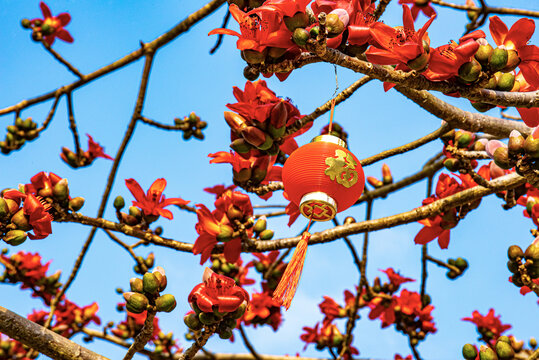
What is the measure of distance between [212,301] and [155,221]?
740 mm

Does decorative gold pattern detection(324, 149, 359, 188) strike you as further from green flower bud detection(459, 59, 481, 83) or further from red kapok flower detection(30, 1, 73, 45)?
red kapok flower detection(30, 1, 73, 45)

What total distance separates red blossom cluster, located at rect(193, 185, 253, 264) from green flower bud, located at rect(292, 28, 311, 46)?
2.88 ft

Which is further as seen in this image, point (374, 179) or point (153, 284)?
point (374, 179)

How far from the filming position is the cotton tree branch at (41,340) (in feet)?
4.60

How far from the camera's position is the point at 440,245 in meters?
2.28

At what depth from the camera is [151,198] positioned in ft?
6.83

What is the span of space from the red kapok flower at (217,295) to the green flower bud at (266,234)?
1.94 feet

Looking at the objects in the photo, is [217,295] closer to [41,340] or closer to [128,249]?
[41,340]

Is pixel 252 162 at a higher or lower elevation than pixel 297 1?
higher

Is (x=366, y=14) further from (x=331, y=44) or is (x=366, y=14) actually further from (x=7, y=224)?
(x=7, y=224)

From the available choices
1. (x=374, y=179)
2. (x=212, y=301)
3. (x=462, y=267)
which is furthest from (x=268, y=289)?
(x=212, y=301)

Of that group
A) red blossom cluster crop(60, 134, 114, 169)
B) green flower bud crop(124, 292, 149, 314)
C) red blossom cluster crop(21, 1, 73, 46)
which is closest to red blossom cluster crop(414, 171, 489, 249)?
green flower bud crop(124, 292, 149, 314)

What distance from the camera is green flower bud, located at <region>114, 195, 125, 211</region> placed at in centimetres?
205

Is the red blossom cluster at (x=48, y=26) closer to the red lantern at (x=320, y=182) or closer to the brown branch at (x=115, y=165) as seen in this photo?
the brown branch at (x=115, y=165)
